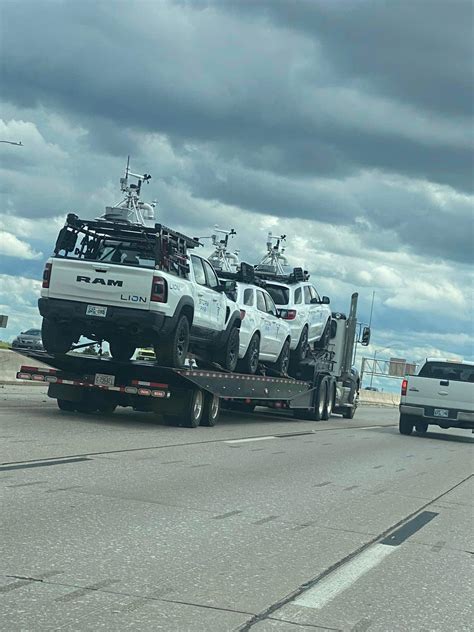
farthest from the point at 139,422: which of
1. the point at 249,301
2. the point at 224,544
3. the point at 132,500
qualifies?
the point at 224,544

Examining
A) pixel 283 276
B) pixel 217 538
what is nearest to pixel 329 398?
pixel 283 276

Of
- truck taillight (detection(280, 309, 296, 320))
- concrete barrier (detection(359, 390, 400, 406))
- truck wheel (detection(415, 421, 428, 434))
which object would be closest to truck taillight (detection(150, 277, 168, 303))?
truck taillight (detection(280, 309, 296, 320))

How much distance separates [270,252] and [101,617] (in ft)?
104

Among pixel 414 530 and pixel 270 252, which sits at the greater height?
pixel 270 252

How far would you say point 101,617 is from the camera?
5.18 meters

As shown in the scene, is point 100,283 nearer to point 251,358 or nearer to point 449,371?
point 251,358

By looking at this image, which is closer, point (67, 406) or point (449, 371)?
point (67, 406)

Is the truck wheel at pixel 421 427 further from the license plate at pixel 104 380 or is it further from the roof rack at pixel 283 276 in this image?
the license plate at pixel 104 380

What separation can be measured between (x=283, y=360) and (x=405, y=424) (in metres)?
4.15

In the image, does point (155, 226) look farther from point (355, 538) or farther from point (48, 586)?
point (48, 586)

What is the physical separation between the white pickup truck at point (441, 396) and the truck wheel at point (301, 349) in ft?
8.58

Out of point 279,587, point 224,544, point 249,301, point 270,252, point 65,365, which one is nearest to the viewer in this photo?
point 279,587

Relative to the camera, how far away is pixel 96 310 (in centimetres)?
1516

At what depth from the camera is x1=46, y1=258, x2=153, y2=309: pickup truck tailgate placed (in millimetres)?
15047
